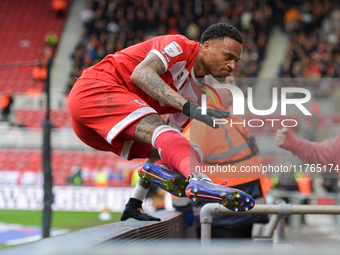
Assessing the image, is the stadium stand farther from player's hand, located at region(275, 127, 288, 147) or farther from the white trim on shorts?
the white trim on shorts

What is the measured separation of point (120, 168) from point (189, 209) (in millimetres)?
8977

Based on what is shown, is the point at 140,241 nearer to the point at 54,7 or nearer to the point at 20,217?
the point at 20,217

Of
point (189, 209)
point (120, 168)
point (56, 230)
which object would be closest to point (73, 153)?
point (120, 168)

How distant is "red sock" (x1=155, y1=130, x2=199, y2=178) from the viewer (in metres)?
2.12

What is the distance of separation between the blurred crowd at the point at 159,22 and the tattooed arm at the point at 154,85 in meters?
14.8

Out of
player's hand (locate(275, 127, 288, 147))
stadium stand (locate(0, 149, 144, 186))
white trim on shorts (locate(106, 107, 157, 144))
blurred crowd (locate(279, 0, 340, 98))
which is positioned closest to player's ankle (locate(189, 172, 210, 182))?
white trim on shorts (locate(106, 107, 157, 144))

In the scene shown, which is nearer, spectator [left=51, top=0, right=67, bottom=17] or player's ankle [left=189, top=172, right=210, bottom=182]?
player's ankle [left=189, top=172, right=210, bottom=182]

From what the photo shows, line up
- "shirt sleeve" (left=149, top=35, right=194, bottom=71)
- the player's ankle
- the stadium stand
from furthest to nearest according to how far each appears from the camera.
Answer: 1. the stadium stand
2. "shirt sleeve" (left=149, top=35, right=194, bottom=71)
3. the player's ankle

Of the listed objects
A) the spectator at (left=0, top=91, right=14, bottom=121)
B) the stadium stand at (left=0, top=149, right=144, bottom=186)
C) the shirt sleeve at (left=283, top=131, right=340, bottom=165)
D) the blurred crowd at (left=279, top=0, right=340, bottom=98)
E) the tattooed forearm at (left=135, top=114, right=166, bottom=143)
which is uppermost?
the blurred crowd at (left=279, top=0, right=340, bottom=98)

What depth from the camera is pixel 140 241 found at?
1.96m

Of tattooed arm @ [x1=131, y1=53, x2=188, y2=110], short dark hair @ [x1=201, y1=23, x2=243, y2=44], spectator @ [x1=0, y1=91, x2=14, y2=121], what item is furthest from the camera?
spectator @ [x1=0, y1=91, x2=14, y2=121]

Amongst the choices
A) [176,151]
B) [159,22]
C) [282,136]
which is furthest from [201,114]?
[159,22]

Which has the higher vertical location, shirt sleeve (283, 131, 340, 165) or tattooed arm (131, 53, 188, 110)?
tattooed arm (131, 53, 188, 110)

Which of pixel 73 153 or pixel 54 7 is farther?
pixel 54 7
